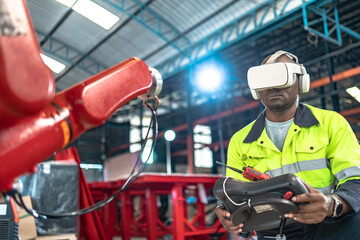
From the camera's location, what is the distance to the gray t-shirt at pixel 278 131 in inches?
80.2

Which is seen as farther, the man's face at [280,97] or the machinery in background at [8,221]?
the machinery in background at [8,221]

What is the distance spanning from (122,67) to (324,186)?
128cm

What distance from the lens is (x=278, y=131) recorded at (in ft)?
6.84

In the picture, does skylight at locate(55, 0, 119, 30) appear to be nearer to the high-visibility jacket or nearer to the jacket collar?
the jacket collar

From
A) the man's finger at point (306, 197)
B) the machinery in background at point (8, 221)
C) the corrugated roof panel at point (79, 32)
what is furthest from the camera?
the corrugated roof panel at point (79, 32)

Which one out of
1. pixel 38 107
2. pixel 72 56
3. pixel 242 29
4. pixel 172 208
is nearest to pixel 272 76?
pixel 38 107

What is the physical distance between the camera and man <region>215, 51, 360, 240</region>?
155 centimetres

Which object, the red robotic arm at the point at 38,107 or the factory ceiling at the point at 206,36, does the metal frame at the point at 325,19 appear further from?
the red robotic arm at the point at 38,107

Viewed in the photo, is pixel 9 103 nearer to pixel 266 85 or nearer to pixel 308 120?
pixel 266 85

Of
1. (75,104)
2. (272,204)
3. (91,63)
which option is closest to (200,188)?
(272,204)

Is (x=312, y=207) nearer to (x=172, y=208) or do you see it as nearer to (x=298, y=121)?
(x=298, y=121)

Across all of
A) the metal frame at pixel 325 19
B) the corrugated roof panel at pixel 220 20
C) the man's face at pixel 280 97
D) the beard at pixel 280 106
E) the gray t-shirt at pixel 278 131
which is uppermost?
the corrugated roof panel at pixel 220 20

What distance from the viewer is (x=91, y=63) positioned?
10.7 m

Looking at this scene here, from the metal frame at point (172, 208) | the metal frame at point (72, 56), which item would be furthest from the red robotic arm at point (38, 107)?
the metal frame at point (72, 56)
